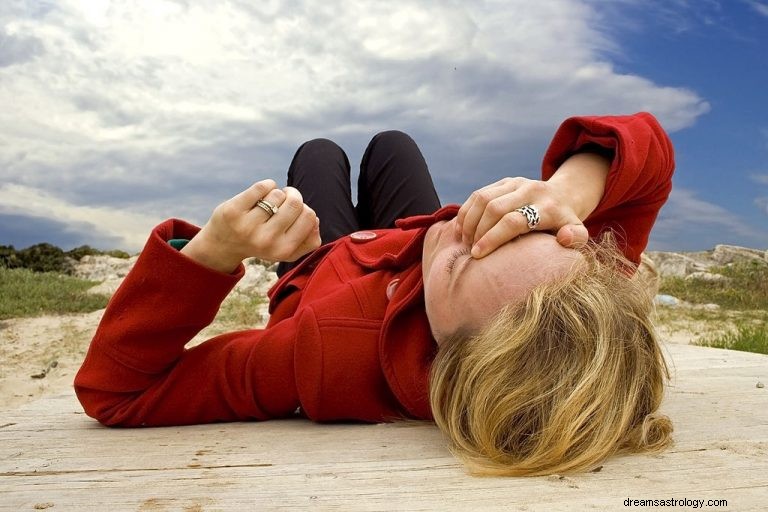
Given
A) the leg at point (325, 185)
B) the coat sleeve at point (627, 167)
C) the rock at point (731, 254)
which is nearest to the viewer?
the coat sleeve at point (627, 167)

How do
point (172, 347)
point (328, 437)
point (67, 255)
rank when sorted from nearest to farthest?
1. point (328, 437)
2. point (172, 347)
3. point (67, 255)

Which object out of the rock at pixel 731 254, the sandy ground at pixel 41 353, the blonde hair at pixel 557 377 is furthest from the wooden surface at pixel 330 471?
the rock at pixel 731 254

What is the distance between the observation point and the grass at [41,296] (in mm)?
8281

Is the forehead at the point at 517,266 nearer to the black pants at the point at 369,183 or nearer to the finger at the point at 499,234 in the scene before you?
the finger at the point at 499,234

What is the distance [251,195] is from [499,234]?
0.75m

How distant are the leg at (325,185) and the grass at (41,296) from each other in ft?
17.7

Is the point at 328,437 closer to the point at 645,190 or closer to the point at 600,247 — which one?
the point at 600,247

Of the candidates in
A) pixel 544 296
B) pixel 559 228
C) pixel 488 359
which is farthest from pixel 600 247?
pixel 488 359

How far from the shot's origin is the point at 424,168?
4.10m

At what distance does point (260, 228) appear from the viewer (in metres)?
2.06

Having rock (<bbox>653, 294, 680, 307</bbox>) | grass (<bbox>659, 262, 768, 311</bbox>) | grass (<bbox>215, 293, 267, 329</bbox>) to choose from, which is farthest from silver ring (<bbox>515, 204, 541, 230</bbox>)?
grass (<bbox>659, 262, 768, 311</bbox>)

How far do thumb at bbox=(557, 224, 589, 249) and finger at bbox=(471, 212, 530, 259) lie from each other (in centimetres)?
11

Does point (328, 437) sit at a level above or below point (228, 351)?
below

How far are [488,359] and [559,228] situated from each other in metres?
0.43
